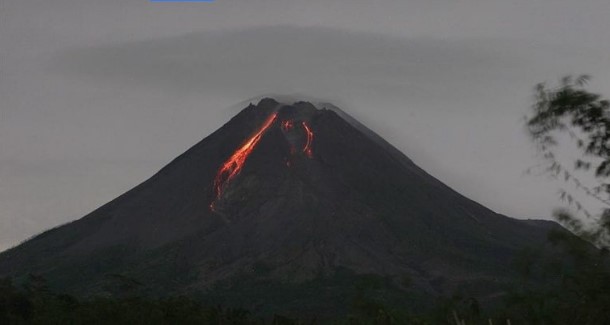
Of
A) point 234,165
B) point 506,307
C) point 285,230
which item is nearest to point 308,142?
point 234,165

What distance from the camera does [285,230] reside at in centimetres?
16250

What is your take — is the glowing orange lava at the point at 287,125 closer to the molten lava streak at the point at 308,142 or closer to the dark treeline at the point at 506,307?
the molten lava streak at the point at 308,142

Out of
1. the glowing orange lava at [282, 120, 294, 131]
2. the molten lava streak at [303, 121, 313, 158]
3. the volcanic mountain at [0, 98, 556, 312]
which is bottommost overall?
the volcanic mountain at [0, 98, 556, 312]

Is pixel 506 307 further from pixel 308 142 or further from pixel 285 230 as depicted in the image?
pixel 308 142

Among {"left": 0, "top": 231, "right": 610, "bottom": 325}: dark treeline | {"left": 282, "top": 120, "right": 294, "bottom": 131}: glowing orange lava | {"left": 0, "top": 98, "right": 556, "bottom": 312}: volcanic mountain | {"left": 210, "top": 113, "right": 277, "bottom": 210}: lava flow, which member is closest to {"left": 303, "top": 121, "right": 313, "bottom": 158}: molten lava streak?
{"left": 0, "top": 98, "right": 556, "bottom": 312}: volcanic mountain

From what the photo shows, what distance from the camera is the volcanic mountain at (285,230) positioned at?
143 m

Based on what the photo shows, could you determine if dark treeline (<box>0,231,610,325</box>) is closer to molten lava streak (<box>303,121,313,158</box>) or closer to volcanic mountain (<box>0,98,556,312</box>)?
volcanic mountain (<box>0,98,556,312</box>)

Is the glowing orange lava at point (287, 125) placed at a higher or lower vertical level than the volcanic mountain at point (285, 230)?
higher

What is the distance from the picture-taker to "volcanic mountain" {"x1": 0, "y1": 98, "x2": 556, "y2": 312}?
143m

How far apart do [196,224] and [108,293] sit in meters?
36.0

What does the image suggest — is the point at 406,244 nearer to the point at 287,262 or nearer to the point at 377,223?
the point at 377,223

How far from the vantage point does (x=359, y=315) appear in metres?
80.9

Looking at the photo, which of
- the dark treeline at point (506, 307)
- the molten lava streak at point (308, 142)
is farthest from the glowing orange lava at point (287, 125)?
the dark treeline at point (506, 307)

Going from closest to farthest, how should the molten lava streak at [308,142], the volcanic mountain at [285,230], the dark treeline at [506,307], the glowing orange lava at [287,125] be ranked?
the dark treeline at [506,307] → the volcanic mountain at [285,230] → the molten lava streak at [308,142] → the glowing orange lava at [287,125]
